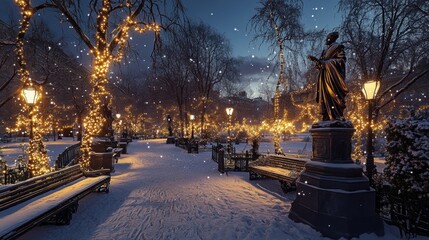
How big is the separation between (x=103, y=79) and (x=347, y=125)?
399 inches

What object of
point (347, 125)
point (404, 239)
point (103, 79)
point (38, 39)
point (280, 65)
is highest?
point (38, 39)

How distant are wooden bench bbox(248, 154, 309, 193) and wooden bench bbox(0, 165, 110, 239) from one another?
5.85 meters

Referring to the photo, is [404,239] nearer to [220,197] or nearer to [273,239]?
[273,239]

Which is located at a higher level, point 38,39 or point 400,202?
point 38,39

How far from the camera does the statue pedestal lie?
16.5 ft

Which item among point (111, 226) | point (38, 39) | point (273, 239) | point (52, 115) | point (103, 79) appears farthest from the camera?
point (52, 115)

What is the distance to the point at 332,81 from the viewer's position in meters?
5.89

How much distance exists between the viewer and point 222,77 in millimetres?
35938

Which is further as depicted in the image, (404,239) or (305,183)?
(305,183)

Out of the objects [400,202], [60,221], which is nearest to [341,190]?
[400,202]

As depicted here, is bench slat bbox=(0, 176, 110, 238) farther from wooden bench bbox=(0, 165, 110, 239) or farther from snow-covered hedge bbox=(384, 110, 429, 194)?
snow-covered hedge bbox=(384, 110, 429, 194)

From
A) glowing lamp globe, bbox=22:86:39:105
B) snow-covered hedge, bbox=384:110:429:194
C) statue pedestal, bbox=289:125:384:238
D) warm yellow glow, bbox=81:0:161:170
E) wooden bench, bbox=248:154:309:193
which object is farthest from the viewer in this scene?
warm yellow glow, bbox=81:0:161:170

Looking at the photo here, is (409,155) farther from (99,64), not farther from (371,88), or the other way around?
(99,64)

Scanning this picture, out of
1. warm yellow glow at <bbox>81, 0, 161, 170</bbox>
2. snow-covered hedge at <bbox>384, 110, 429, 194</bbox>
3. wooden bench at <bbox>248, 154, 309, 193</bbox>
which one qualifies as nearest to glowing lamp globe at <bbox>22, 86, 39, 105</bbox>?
warm yellow glow at <bbox>81, 0, 161, 170</bbox>
